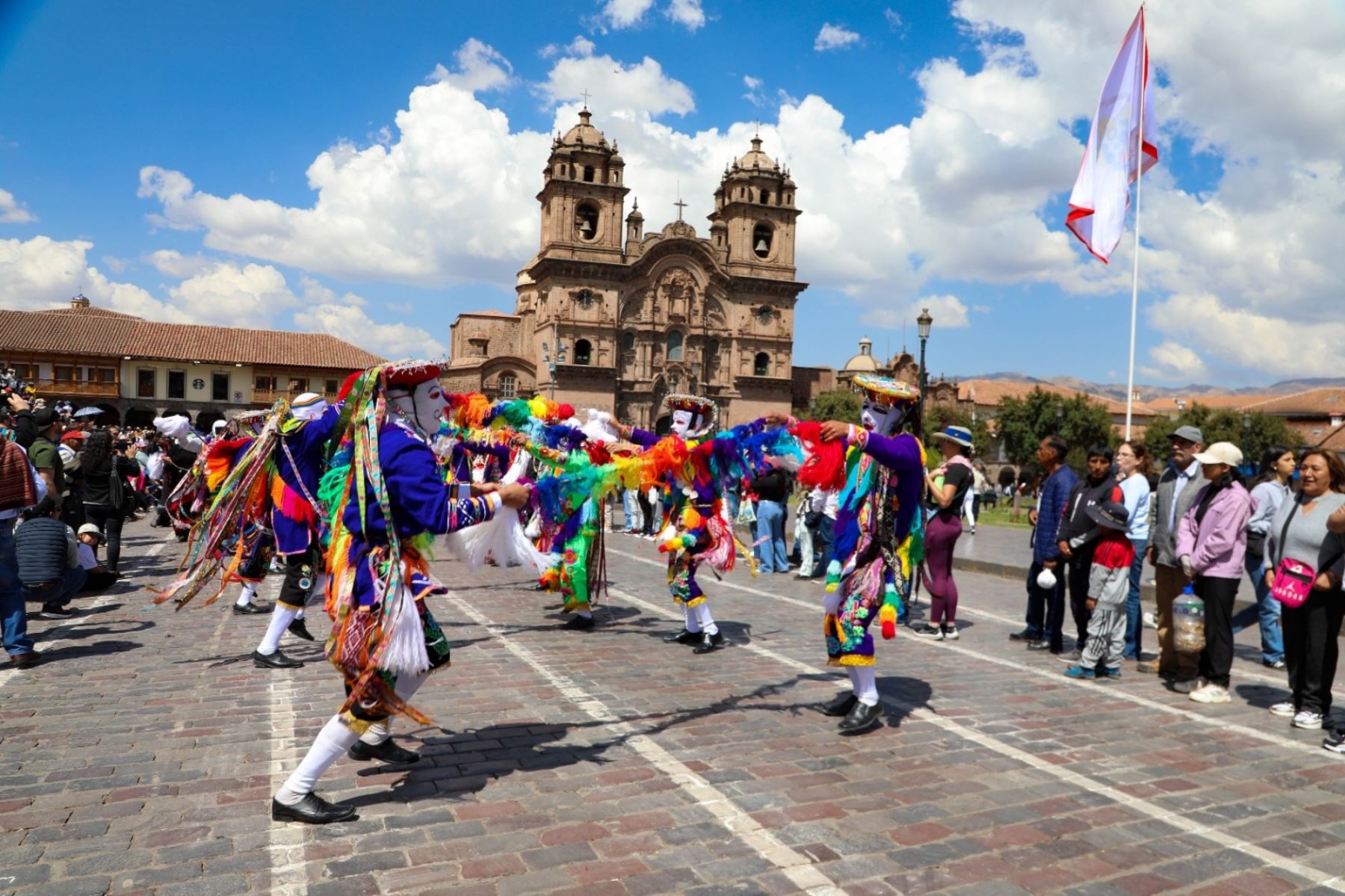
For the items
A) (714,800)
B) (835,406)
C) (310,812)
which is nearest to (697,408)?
(714,800)

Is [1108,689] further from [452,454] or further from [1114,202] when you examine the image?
[1114,202]

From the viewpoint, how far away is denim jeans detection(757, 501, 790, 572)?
45.3 ft

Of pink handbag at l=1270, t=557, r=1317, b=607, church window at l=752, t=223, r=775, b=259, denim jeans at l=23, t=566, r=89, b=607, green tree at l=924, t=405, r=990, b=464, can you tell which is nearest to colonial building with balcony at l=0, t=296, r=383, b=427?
church window at l=752, t=223, r=775, b=259

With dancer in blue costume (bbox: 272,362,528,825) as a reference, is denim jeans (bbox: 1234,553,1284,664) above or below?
below

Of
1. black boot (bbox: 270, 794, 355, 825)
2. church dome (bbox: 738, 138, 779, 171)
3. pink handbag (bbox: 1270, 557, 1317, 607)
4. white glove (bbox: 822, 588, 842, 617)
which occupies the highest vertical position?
church dome (bbox: 738, 138, 779, 171)

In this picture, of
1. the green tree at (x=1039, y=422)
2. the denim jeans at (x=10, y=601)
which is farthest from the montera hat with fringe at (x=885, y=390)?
the green tree at (x=1039, y=422)

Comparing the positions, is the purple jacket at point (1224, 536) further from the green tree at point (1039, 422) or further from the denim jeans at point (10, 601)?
the green tree at point (1039, 422)

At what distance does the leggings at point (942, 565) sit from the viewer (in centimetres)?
910

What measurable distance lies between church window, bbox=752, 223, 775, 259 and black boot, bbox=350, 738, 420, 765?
69.8 metres

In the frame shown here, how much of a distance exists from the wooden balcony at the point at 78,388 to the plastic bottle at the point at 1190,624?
208 feet

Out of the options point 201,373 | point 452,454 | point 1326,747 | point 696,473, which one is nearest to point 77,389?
point 201,373

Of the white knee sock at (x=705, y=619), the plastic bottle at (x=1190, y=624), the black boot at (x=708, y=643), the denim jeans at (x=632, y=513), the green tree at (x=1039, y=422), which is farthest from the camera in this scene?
the green tree at (x=1039, y=422)

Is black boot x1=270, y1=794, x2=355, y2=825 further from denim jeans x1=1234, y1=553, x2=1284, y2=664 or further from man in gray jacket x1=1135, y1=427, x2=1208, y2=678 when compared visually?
denim jeans x1=1234, y1=553, x2=1284, y2=664

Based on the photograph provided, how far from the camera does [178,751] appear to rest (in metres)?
5.17
